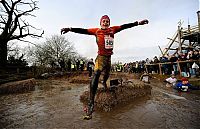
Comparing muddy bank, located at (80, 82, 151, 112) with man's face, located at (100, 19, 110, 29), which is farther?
muddy bank, located at (80, 82, 151, 112)

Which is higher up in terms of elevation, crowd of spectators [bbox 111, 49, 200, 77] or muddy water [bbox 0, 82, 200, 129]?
crowd of spectators [bbox 111, 49, 200, 77]

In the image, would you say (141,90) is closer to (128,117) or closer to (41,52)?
(128,117)

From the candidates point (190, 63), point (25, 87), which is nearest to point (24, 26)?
point (25, 87)

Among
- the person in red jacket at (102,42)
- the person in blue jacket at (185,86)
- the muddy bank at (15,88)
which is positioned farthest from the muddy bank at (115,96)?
the muddy bank at (15,88)

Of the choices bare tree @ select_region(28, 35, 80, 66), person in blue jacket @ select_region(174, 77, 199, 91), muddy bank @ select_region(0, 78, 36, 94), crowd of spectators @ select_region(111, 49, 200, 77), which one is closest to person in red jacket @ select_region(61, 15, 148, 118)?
person in blue jacket @ select_region(174, 77, 199, 91)

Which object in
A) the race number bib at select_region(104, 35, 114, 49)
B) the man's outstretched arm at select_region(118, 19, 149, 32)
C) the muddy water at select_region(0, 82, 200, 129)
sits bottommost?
the muddy water at select_region(0, 82, 200, 129)

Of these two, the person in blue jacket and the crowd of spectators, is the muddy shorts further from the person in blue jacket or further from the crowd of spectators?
the crowd of spectators

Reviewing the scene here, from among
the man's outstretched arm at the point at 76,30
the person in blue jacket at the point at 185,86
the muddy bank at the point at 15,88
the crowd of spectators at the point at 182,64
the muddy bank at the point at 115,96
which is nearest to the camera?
the man's outstretched arm at the point at 76,30

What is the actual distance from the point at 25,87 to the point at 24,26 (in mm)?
14008

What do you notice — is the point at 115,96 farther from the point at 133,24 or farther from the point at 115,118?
the point at 133,24

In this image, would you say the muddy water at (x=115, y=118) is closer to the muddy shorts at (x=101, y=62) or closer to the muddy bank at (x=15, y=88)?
the muddy shorts at (x=101, y=62)

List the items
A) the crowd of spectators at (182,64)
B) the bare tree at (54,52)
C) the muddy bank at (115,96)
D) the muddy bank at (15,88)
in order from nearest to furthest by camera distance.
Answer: the muddy bank at (115,96) → the muddy bank at (15,88) → the crowd of spectators at (182,64) → the bare tree at (54,52)

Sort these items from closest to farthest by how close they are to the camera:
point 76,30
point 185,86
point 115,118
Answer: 1. point 76,30
2. point 115,118
3. point 185,86

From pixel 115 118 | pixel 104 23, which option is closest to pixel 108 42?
pixel 104 23
